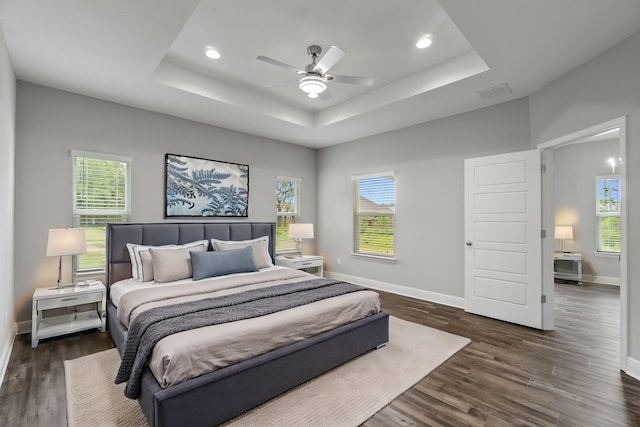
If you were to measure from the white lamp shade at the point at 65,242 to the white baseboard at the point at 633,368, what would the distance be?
17.2 feet

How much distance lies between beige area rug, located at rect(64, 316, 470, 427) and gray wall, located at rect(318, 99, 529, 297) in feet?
5.75

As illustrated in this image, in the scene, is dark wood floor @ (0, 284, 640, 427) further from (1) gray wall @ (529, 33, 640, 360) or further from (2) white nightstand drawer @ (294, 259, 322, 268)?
(2) white nightstand drawer @ (294, 259, 322, 268)

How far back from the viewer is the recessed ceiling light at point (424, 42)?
3000mm

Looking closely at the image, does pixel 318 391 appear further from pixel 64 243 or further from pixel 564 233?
pixel 564 233

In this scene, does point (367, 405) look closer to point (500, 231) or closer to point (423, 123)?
point (500, 231)

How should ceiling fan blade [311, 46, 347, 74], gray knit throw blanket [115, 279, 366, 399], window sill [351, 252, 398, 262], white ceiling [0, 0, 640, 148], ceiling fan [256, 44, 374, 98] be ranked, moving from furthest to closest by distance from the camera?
1. window sill [351, 252, 398, 262]
2. ceiling fan [256, 44, 374, 98]
3. ceiling fan blade [311, 46, 347, 74]
4. white ceiling [0, 0, 640, 148]
5. gray knit throw blanket [115, 279, 366, 399]

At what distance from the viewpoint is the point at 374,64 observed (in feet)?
11.6

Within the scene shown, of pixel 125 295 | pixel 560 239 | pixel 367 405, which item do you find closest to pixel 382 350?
pixel 367 405

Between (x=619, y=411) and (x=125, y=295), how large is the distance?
4.01m

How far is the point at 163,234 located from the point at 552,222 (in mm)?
4916

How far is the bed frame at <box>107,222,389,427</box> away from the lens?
1758 mm

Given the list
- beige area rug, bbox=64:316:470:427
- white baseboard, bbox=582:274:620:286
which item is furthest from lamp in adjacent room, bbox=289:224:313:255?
white baseboard, bbox=582:274:620:286

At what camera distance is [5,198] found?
2.69 m

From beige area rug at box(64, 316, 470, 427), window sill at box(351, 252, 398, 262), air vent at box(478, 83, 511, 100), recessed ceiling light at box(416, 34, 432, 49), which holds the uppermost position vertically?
recessed ceiling light at box(416, 34, 432, 49)
